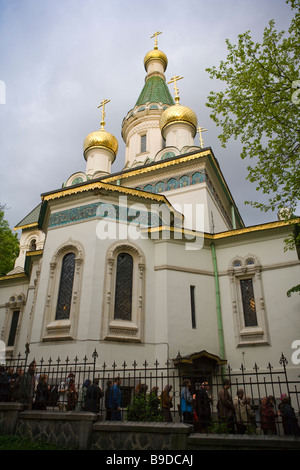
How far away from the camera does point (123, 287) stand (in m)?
11.1

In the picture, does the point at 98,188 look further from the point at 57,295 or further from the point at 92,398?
A: the point at 92,398

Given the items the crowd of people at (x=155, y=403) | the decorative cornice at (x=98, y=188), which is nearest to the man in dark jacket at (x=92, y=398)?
the crowd of people at (x=155, y=403)

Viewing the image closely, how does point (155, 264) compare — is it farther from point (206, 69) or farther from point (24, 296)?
point (24, 296)

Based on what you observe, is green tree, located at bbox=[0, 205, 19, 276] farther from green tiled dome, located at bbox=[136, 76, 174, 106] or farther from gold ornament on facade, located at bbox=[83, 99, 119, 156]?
green tiled dome, located at bbox=[136, 76, 174, 106]

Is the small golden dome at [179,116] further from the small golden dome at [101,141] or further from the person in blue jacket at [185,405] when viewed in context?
the person in blue jacket at [185,405]

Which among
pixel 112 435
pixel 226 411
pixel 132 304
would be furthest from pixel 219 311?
pixel 112 435

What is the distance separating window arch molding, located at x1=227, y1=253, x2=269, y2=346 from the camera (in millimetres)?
11148

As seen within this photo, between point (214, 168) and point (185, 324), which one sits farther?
point (214, 168)

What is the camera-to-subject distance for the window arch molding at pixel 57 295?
10.2 meters

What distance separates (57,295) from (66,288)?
0.35 metres

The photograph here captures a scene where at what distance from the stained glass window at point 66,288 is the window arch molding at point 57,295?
9 centimetres
